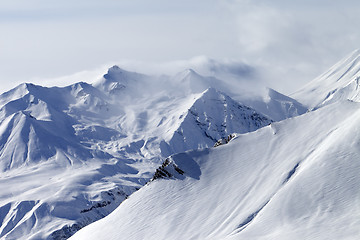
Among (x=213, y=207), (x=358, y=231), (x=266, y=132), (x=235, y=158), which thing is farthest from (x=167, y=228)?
(x=358, y=231)

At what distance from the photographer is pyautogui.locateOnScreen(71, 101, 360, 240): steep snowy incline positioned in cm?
Answer: 9581

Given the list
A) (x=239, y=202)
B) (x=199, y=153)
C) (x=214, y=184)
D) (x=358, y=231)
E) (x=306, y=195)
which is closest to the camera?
(x=358, y=231)

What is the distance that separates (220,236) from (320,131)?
28.9 meters

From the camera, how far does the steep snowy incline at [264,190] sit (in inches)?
3772

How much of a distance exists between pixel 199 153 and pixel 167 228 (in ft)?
69.2

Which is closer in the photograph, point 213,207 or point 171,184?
point 213,207

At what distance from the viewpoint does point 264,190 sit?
107875 mm

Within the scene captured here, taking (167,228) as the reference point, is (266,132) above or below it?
above

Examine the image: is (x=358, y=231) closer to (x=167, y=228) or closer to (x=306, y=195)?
(x=306, y=195)

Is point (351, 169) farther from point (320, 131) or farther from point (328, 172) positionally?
point (320, 131)

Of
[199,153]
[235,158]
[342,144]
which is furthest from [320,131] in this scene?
[199,153]

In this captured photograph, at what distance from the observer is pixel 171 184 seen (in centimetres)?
12212

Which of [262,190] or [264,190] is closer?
[264,190]

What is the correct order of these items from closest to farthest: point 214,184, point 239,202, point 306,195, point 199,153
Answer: point 306,195, point 239,202, point 214,184, point 199,153
